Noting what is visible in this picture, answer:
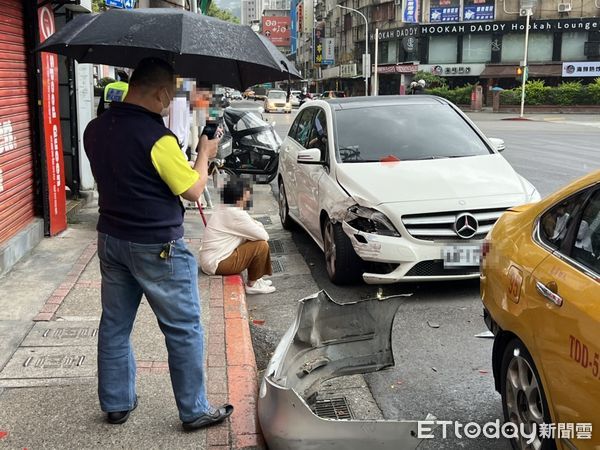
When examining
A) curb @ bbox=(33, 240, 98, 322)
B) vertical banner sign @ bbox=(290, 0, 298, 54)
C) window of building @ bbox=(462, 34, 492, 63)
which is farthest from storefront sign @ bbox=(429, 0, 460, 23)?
vertical banner sign @ bbox=(290, 0, 298, 54)

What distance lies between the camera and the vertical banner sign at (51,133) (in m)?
6.86

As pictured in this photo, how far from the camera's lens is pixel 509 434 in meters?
3.18

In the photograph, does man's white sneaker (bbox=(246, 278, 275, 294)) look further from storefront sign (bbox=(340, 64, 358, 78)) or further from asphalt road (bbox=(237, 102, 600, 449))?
storefront sign (bbox=(340, 64, 358, 78))

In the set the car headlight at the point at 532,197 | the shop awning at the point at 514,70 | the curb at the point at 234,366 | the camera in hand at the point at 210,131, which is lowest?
the curb at the point at 234,366

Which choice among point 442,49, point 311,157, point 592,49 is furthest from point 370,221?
point 442,49

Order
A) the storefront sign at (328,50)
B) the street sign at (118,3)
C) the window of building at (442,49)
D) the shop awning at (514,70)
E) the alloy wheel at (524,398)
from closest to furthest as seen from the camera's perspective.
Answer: the alloy wheel at (524,398) < the street sign at (118,3) < the shop awning at (514,70) < the window of building at (442,49) < the storefront sign at (328,50)

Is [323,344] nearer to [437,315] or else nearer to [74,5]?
[437,315]

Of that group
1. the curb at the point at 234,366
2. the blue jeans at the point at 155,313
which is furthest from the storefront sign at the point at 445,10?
the blue jeans at the point at 155,313

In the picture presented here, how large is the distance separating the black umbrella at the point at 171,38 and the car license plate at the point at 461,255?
249cm

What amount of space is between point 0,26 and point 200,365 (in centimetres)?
438

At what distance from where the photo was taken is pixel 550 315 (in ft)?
8.64

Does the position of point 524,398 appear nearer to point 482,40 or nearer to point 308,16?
point 482,40

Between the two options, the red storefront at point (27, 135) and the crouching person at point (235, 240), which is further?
the red storefront at point (27, 135)

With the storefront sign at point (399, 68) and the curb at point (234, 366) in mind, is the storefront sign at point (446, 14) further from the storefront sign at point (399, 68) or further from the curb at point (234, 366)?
the curb at point (234, 366)
